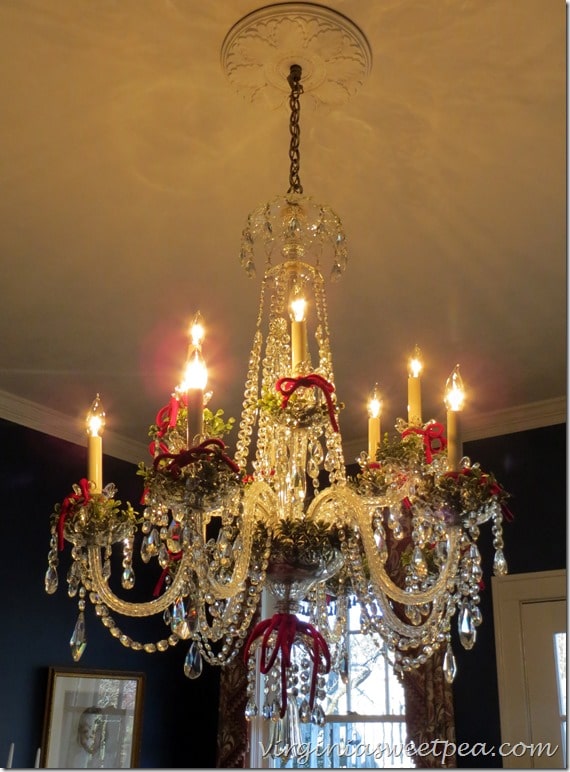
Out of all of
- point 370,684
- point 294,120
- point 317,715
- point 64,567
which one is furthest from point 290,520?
point 370,684

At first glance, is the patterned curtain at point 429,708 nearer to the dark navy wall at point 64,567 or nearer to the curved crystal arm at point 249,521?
the dark navy wall at point 64,567

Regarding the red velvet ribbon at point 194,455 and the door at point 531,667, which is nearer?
the red velvet ribbon at point 194,455

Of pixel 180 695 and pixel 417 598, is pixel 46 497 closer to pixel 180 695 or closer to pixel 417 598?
pixel 180 695

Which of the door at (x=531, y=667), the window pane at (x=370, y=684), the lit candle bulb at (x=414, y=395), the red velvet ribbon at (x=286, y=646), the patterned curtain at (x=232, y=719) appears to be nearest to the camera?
the red velvet ribbon at (x=286, y=646)

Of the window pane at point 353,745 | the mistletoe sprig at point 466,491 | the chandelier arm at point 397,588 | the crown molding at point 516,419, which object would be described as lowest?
the window pane at point 353,745

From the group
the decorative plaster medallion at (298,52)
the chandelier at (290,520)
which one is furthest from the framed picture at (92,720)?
the decorative plaster medallion at (298,52)

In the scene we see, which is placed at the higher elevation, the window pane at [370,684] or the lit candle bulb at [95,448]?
the lit candle bulb at [95,448]

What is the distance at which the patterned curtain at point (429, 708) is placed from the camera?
3.85 meters

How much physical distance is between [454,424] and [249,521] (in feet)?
1.68

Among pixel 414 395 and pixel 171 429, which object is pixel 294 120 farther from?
pixel 171 429

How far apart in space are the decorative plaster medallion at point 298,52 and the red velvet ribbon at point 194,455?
97 centimetres

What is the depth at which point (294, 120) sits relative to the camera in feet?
6.82

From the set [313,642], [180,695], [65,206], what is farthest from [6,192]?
[180,695]

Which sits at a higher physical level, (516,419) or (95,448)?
(516,419)
